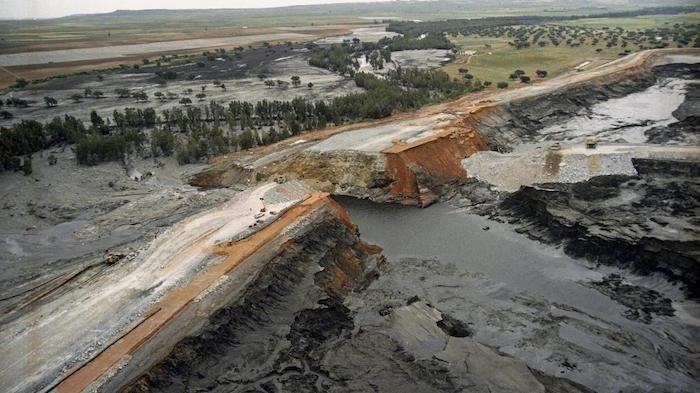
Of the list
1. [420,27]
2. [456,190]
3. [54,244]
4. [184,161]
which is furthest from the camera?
[420,27]

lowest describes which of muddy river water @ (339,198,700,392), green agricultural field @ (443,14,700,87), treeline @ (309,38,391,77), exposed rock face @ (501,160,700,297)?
muddy river water @ (339,198,700,392)

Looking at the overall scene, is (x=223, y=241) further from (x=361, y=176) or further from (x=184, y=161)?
(x=184, y=161)

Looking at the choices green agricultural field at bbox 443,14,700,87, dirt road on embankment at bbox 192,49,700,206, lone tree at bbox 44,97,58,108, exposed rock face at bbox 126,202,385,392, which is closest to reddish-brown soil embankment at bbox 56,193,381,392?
exposed rock face at bbox 126,202,385,392

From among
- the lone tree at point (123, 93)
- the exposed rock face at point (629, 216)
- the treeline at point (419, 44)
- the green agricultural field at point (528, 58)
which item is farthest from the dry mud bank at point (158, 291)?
the treeline at point (419, 44)

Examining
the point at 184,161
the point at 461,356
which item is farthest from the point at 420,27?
the point at 461,356

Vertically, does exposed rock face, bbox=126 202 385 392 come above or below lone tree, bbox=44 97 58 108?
below

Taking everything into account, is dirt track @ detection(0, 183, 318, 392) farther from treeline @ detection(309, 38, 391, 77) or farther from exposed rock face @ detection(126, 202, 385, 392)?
treeline @ detection(309, 38, 391, 77)
